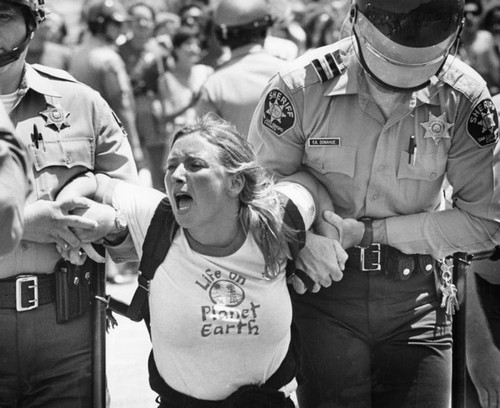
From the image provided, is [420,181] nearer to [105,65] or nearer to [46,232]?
[46,232]

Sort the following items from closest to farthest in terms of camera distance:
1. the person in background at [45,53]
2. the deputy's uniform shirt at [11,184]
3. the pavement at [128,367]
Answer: the deputy's uniform shirt at [11,184]
the pavement at [128,367]
the person in background at [45,53]

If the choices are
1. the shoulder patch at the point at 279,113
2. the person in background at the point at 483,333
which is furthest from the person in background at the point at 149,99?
the shoulder patch at the point at 279,113

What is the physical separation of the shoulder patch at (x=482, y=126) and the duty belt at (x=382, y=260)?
1.55ft

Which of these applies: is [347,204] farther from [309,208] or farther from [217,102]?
[217,102]

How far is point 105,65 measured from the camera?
29.0ft

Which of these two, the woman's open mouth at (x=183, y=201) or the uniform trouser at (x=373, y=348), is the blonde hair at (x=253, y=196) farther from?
the uniform trouser at (x=373, y=348)

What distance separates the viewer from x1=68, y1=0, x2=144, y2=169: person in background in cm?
884

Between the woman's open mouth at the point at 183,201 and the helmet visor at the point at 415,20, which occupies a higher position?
the helmet visor at the point at 415,20

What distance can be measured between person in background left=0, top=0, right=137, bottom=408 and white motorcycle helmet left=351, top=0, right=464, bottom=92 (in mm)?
983

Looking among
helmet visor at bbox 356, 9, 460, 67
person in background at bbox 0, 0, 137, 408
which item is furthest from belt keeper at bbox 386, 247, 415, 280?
person in background at bbox 0, 0, 137, 408

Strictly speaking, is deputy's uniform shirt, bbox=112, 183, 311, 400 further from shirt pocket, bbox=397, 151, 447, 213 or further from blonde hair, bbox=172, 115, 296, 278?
shirt pocket, bbox=397, 151, 447, 213

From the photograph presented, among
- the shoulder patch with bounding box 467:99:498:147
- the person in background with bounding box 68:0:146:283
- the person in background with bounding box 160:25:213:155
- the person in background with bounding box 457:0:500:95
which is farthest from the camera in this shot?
the person in background with bounding box 457:0:500:95

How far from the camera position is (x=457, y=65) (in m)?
3.68

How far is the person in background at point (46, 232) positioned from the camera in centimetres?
344
